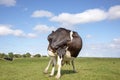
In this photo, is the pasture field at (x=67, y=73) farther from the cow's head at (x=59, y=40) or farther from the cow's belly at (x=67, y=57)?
the cow's head at (x=59, y=40)

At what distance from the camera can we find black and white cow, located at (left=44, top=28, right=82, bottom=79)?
61.9 ft

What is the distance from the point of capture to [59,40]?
1905 centimetres

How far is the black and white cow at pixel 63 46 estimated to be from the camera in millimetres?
18877

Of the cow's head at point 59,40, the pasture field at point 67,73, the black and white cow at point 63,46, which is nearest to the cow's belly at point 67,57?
the black and white cow at point 63,46

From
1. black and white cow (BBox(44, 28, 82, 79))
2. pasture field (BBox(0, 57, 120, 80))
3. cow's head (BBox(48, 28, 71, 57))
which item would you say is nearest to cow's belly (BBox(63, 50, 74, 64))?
black and white cow (BBox(44, 28, 82, 79))

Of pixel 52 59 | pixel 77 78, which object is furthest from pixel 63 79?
pixel 52 59

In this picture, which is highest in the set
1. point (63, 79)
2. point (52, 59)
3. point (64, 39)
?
point (64, 39)

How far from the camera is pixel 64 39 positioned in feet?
62.7

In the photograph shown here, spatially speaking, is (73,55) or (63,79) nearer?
(63,79)

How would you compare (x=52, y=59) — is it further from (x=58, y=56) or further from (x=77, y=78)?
(x=77, y=78)

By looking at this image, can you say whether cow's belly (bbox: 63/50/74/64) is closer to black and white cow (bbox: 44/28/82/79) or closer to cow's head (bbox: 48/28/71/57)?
black and white cow (bbox: 44/28/82/79)

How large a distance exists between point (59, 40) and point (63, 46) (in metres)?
0.56

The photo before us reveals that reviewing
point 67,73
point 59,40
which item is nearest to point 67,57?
point 59,40

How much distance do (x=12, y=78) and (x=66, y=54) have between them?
4525 mm
